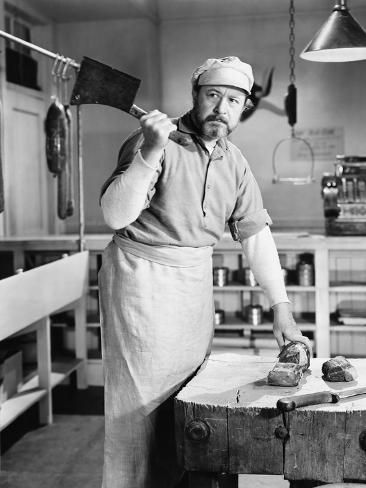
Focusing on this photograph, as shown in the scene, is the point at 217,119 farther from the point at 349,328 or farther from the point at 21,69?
the point at 21,69

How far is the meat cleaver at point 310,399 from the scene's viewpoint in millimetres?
1750

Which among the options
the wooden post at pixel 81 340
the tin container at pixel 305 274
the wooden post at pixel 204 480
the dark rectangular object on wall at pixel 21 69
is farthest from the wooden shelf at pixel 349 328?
the dark rectangular object on wall at pixel 21 69

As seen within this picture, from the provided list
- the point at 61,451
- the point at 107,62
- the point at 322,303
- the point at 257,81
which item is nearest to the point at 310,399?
the point at 61,451

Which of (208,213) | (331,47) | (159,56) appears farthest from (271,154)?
(208,213)

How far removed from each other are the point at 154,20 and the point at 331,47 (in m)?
3.63

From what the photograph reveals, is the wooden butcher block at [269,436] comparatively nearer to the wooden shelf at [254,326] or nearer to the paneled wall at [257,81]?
the wooden shelf at [254,326]

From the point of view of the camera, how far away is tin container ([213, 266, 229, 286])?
194 inches

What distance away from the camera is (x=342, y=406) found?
182 centimetres

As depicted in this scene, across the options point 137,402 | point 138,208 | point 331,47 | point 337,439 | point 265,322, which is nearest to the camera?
point 337,439

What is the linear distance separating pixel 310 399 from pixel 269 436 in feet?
0.48

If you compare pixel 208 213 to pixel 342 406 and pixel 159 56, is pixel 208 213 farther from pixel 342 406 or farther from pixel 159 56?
pixel 159 56

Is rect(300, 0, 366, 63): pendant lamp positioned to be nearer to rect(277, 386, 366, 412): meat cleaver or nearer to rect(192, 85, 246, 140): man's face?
rect(192, 85, 246, 140): man's face

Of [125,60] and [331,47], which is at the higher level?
[125,60]

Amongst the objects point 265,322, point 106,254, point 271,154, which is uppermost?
point 271,154
